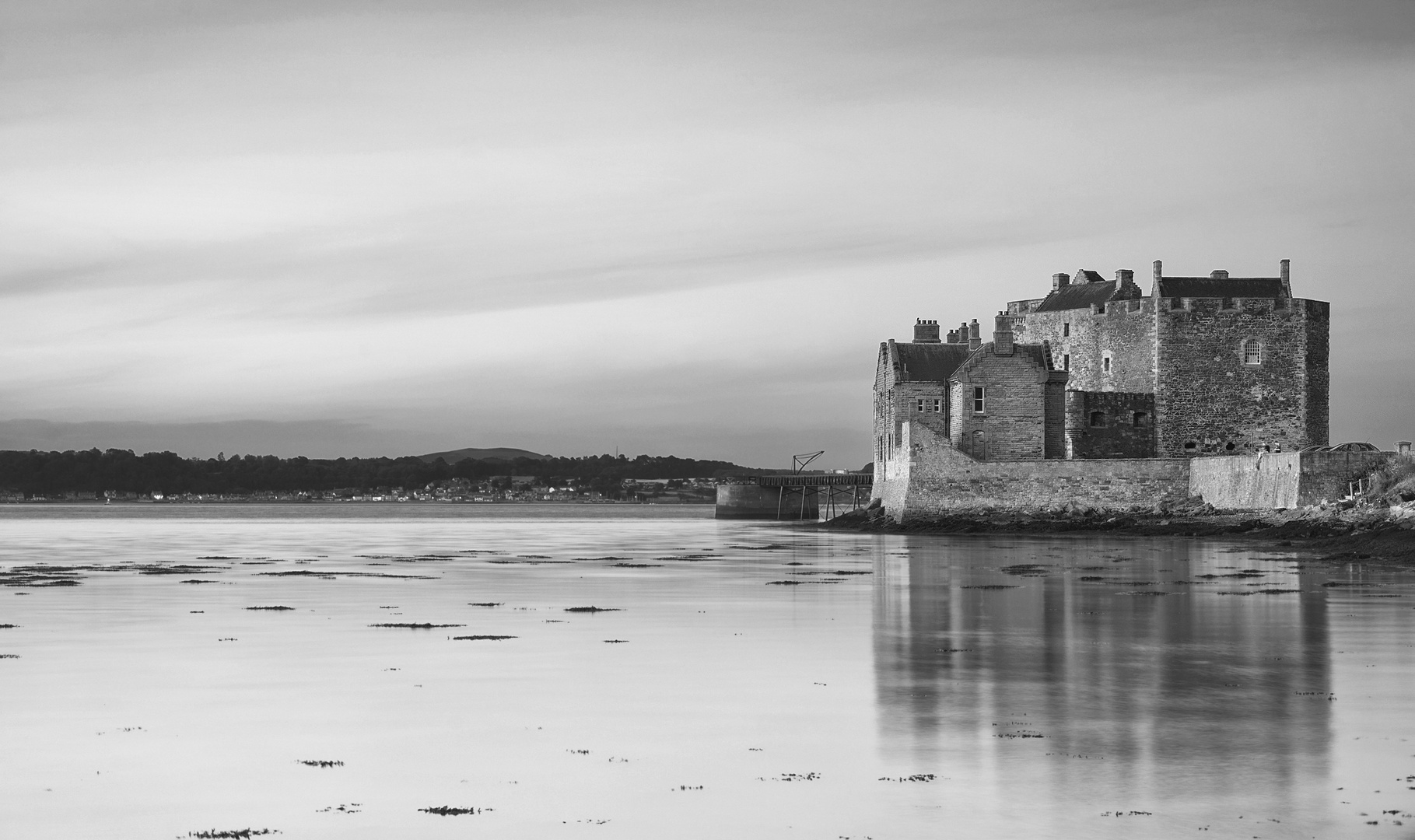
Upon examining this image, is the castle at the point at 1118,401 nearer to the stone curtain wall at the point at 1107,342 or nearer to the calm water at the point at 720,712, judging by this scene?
the stone curtain wall at the point at 1107,342

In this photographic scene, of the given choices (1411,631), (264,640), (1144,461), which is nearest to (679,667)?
(264,640)

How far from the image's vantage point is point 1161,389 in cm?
5162

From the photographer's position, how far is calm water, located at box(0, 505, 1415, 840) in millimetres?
7910

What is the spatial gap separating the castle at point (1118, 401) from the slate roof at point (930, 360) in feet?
0.15

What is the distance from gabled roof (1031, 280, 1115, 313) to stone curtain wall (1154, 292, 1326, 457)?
468 cm

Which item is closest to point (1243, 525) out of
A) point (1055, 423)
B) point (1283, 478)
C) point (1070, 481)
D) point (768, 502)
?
point (1283, 478)

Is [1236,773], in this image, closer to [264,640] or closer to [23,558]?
[264,640]

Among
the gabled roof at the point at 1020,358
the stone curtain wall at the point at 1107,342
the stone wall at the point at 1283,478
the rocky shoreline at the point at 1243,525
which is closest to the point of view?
the rocky shoreline at the point at 1243,525

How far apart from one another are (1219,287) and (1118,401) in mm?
6106

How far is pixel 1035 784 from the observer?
840cm

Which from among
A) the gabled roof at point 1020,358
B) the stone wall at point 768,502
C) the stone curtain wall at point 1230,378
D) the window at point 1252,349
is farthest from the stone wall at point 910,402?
the stone wall at point 768,502

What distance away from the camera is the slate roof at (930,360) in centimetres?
5300

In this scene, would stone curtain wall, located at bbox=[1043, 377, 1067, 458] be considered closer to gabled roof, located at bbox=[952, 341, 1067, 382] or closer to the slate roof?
gabled roof, located at bbox=[952, 341, 1067, 382]

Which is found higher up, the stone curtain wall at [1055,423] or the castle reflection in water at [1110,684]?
the stone curtain wall at [1055,423]
